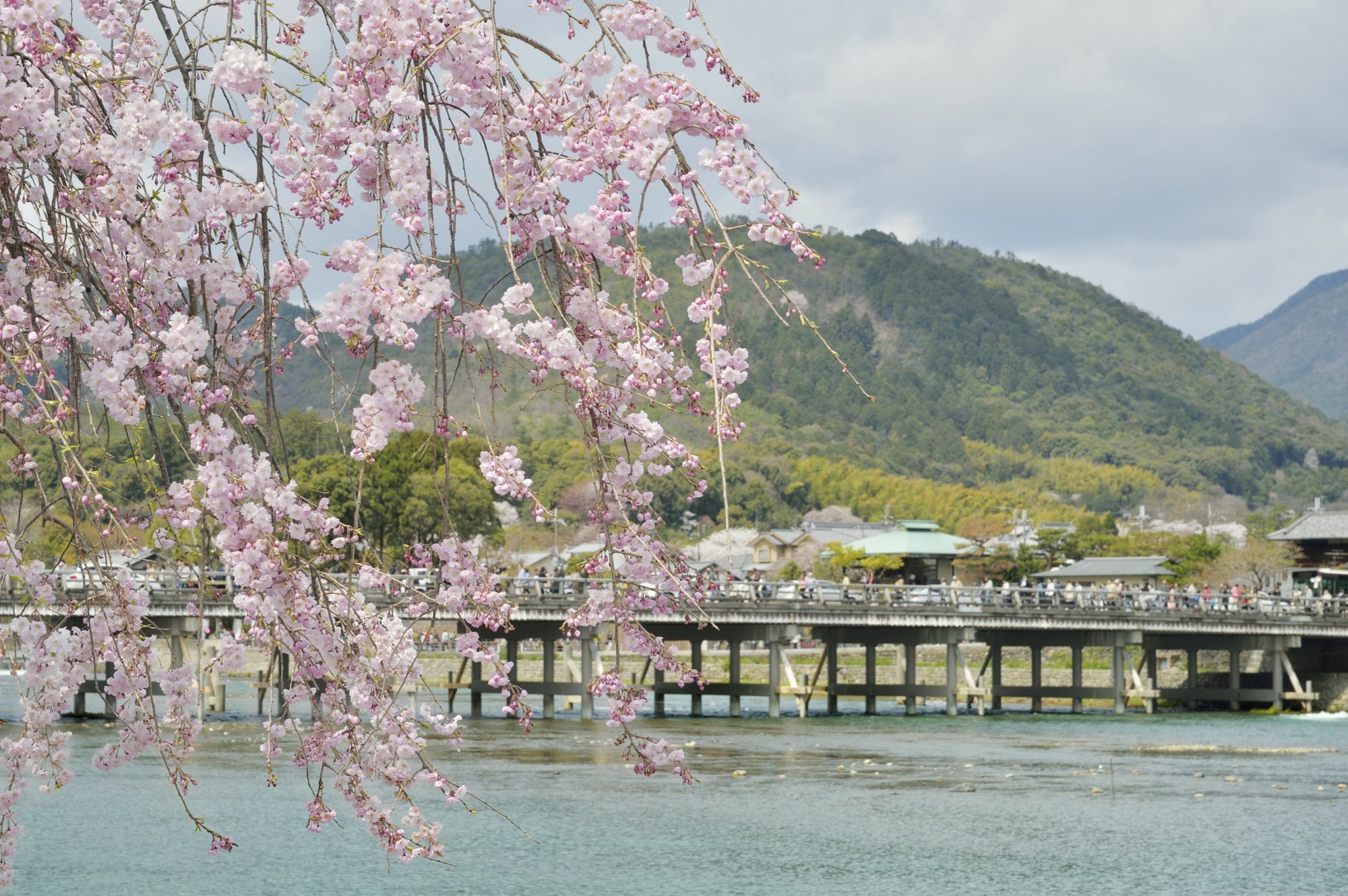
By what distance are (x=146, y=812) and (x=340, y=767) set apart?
60.5 feet

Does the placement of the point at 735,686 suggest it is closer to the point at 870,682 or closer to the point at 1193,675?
the point at 870,682

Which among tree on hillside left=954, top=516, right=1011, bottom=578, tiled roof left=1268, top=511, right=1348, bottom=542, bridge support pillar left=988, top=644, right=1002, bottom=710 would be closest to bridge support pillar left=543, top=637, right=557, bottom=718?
bridge support pillar left=988, top=644, right=1002, bottom=710

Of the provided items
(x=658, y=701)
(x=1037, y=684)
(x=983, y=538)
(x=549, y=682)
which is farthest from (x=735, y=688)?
(x=983, y=538)

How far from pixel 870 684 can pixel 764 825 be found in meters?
21.4

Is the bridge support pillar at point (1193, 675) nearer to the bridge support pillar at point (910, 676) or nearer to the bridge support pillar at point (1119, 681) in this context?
the bridge support pillar at point (1119, 681)

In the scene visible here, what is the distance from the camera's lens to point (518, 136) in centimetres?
397

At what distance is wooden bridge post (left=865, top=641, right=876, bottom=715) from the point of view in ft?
136

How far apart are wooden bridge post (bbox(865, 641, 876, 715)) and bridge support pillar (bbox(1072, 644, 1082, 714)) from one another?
5138mm

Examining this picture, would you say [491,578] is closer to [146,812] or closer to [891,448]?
[146,812]

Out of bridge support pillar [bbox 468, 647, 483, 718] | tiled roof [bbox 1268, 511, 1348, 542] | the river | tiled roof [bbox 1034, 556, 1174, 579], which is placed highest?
tiled roof [bbox 1268, 511, 1348, 542]

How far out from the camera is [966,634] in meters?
39.4

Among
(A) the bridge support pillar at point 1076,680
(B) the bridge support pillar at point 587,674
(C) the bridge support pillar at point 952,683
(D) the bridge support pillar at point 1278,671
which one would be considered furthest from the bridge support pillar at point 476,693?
(D) the bridge support pillar at point 1278,671

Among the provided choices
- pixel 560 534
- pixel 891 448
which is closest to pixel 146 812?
pixel 560 534

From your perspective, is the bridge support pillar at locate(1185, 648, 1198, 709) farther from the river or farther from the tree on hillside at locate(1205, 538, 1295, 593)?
the tree on hillside at locate(1205, 538, 1295, 593)
